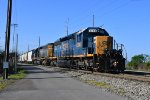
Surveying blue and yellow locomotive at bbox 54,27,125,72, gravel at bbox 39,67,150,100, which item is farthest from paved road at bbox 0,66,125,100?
blue and yellow locomotive at bbox 54,27,125,72

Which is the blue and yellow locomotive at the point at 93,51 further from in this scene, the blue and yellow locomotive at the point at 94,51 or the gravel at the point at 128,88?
the gravel at the point at 128,88

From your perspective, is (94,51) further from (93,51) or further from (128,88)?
(128,88)

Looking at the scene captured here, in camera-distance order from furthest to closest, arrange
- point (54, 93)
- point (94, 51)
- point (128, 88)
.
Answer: point (94, 51) < point (128, 88) < point (54, 93)

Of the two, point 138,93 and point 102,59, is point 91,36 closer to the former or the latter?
point 102,59

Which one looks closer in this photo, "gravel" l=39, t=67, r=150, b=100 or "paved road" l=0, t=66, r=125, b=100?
"paved road" l=0, t=66, r=125, b=100

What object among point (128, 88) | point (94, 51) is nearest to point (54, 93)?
point (128, 88)

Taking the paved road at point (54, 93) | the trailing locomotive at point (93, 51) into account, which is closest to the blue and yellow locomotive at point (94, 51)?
the trailing locomotive at point (93, 51)

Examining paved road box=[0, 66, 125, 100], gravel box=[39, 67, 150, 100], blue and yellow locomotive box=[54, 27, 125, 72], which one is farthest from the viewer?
blue and yellow locomotive box=[54, 27, 125, 72]

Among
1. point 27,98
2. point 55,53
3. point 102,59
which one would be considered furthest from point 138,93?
point 55,53

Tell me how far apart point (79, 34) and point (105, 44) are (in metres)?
5.42

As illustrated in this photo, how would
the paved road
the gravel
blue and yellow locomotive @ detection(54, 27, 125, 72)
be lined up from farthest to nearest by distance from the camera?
blue and yellow locomotive @ detection(54, 27, 125, 72)
the gravel
the paved road

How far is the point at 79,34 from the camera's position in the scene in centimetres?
3606

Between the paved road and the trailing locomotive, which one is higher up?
the trailing locomotive

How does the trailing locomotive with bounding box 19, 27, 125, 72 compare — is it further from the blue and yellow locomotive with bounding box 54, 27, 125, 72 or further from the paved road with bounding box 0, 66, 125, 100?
the paved road with bounding box 0, 66, 125, 100
